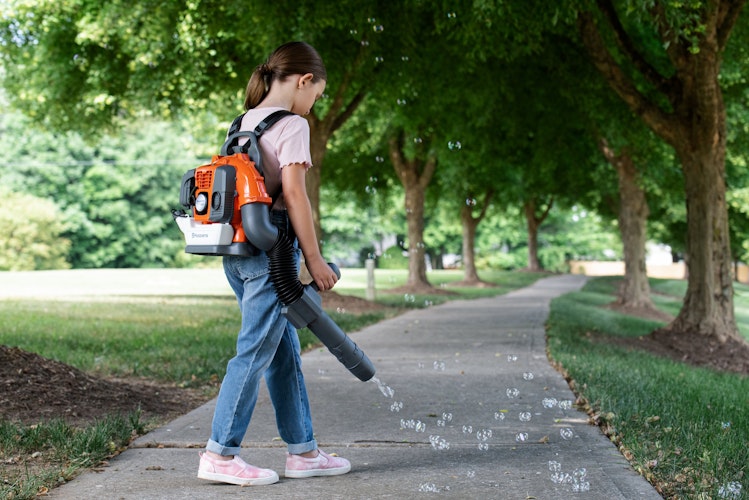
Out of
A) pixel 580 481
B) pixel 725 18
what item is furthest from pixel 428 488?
pixel 725 18

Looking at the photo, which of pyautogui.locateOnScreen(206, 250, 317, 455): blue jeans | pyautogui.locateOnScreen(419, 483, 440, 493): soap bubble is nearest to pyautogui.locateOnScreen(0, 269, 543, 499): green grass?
pyautogui.locateOnScreen(206, 250, 317, 455): blue jeans

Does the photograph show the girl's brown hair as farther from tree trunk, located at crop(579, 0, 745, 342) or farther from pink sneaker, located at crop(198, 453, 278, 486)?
tree trunk, located at crop(579, 0, 745, 342)

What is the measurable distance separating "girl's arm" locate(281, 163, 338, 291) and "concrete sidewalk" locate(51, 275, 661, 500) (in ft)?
3.10

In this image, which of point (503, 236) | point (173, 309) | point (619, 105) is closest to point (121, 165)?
point (503, 236)

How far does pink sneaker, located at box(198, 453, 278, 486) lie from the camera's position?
387 centimetres

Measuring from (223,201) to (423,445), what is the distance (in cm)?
186

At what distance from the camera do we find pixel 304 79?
3951 millimetres

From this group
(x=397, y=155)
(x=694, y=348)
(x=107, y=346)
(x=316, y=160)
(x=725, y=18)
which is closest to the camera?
(x=107, y=346)

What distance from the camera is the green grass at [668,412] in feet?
13.2

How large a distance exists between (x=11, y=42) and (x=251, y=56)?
18.7 ft

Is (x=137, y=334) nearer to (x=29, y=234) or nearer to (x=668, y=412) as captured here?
(x=668, y=412)

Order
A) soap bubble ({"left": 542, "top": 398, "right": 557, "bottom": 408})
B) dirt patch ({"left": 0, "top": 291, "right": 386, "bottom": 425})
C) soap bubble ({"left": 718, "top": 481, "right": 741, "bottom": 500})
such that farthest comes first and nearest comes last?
soap bubble ({"left": 542, "top": 398, "right": 557, "bottom": 408}) → dirt patch ({"left": 0, "top": 291, "right": 386, "bottom": 425}) → soap bubble ({"left": 718, "top": 481, "right": 741, "bottom": 500})

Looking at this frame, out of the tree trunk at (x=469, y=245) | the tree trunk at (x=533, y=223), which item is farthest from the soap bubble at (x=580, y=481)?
the tree trunk at (x=533, y=223)

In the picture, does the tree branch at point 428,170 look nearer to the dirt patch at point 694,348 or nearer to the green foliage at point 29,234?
the dirt patch at point 694,348
